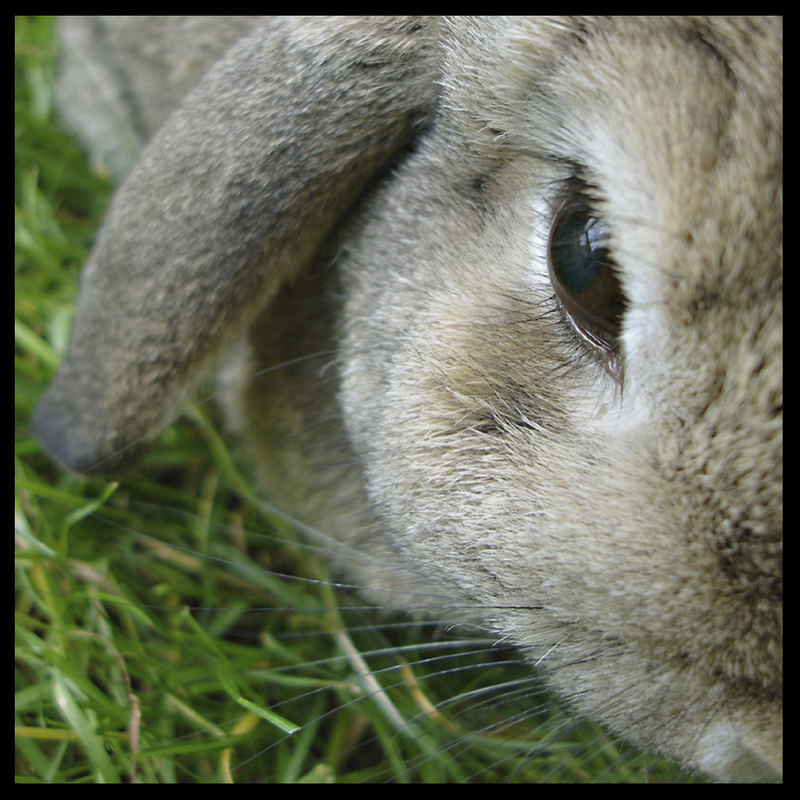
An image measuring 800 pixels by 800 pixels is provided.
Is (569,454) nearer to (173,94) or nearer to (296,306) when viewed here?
(296,306)

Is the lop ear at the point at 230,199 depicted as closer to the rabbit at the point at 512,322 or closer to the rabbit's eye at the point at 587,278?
the rabbit at the point at 512,322

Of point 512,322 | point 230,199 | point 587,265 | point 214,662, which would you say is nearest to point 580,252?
point 587,265

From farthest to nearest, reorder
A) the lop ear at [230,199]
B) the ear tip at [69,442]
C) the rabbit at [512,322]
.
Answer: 1. the ear tip at [69,442]
2. the lop ear at [230,199]
3. the rabbit at [512,322]

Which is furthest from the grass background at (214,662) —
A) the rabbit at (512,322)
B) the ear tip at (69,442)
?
the rabbit at (512,322)

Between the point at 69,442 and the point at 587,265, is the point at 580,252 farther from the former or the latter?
the point at 69,442

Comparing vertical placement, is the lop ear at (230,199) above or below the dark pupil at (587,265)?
above
